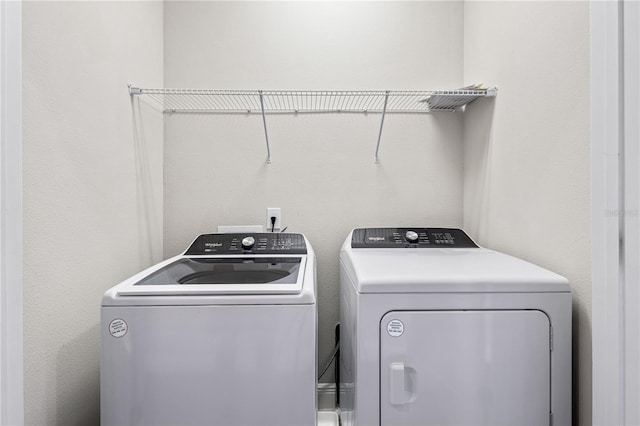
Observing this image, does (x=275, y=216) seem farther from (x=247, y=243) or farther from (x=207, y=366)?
(x=207, y=366)

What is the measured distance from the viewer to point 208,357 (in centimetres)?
98

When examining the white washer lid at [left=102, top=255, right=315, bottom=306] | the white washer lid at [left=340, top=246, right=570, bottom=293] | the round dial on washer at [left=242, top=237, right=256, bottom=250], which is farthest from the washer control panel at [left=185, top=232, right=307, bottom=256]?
the white washer lid at [left=340, top=246, right=570, bottom=293]

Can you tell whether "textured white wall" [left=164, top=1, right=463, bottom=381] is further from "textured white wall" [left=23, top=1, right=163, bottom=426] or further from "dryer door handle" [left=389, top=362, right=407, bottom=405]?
"dryer door handle" [left=389, top=362, right=407, bottom=405]

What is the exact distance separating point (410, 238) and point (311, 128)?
87cm

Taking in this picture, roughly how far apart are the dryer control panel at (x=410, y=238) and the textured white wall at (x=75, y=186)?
1.14 m

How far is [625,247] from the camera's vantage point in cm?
85

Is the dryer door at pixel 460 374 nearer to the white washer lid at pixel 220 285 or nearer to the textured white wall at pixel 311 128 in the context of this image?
the white washer lid at pixel 220 285

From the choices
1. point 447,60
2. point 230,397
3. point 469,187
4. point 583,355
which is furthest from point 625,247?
point 447,60

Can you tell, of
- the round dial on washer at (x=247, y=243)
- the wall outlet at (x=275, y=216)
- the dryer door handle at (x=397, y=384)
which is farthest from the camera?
the wall outlet at (x=275, y=216)

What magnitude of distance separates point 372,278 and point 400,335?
191mm

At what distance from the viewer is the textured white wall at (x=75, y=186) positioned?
101 centimetres

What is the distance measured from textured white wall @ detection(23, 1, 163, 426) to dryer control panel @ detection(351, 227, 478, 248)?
1138 mm

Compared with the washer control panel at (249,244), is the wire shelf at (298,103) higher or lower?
higher

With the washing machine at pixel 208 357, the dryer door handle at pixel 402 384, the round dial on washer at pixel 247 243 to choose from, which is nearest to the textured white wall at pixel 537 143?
the dryer door handle at pixel 402 384
